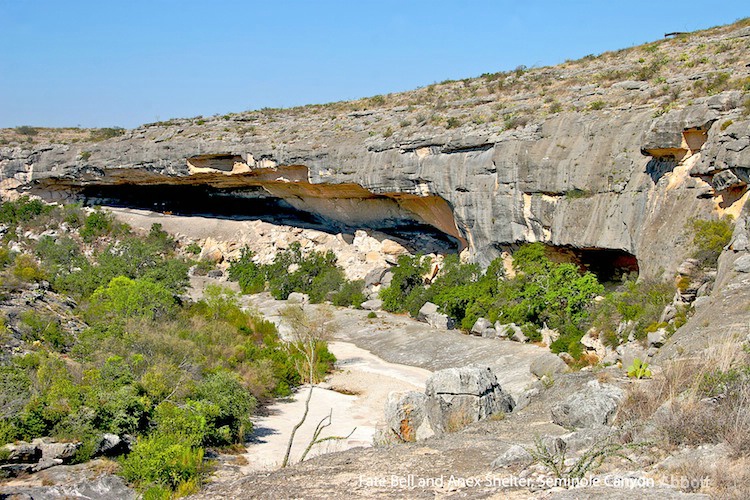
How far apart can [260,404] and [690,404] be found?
16.5 m

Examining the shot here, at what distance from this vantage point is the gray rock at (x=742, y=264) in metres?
16.8

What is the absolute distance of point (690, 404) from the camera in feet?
29.7

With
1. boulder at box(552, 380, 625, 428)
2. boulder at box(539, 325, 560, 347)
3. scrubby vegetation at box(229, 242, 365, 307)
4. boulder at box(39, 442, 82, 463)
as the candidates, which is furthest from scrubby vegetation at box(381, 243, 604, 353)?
boulder at box(39, 442, 82, 463)

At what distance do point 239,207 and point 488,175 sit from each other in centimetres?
2395

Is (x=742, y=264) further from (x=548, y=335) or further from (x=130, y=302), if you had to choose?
(x=130, y=302)

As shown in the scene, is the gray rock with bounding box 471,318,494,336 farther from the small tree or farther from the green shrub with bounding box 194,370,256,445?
the green shrub with bounding box 194,370,256,445

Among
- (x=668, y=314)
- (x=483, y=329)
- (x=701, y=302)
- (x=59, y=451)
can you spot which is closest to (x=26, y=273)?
(x=59, y=451)

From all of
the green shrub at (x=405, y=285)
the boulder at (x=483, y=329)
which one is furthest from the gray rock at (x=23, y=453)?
the green shrub at (x=405, y=285)

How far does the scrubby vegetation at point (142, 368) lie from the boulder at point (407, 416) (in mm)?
3891

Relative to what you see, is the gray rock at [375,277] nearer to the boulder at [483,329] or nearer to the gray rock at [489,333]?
the boulder at [483,329]

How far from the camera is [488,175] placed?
33219 millimetres

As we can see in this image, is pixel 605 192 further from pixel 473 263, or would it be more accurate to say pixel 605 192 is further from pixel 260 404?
pixel 260 404

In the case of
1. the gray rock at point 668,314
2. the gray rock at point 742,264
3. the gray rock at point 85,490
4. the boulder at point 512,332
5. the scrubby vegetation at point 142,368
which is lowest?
the gray rock at point 85,490

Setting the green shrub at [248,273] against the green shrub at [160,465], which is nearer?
the green shrub at [160,465]
